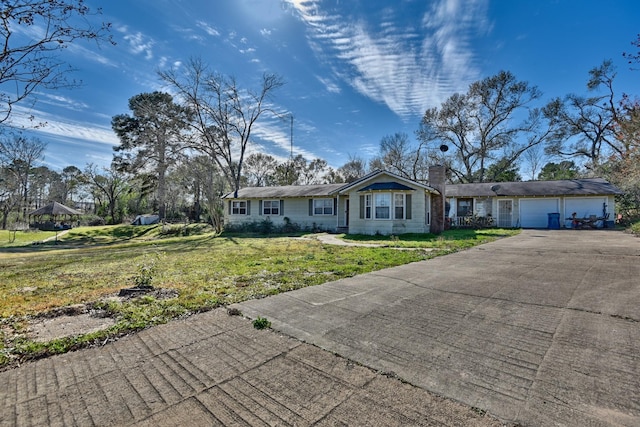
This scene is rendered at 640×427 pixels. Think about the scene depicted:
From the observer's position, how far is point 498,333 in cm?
321

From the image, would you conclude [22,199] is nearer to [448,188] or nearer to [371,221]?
[371,221]

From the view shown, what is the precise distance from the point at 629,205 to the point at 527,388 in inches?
1168

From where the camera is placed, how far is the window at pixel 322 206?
71.8 ft

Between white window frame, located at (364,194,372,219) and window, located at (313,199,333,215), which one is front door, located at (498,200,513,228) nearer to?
white window frame, located at (364,194,372,219)

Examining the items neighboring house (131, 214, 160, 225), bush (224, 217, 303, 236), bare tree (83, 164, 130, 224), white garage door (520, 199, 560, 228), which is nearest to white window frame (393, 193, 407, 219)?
bush (224, 217, 303, 236)

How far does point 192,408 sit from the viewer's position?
79.4 inches

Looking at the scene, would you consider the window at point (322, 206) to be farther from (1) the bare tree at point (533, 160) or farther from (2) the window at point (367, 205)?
(1) the bare tree at point (533, 160)

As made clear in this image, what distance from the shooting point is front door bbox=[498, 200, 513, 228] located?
22953mm

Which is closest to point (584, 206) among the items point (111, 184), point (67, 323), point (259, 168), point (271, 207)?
point (271, 207)

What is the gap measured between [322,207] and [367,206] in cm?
494

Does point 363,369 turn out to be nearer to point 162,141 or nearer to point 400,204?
point 400,204

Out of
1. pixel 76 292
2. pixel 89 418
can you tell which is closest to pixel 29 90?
pixel 76 292

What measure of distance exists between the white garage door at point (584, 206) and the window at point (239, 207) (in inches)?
946

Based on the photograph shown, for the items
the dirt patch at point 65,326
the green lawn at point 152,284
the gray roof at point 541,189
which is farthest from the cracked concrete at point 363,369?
the gray roof at point 541,189
